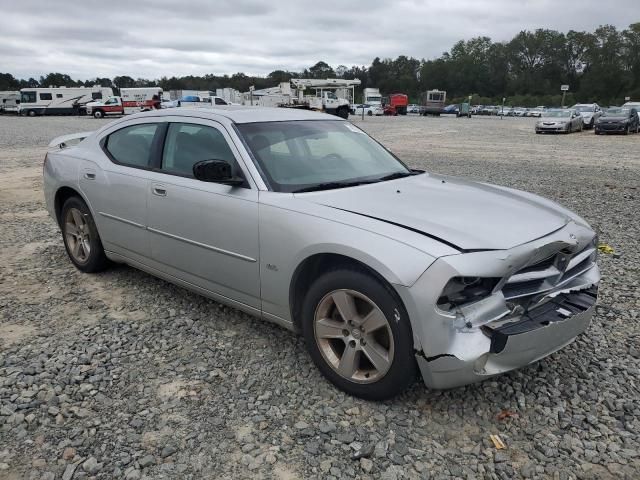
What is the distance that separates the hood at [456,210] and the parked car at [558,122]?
1004 inches

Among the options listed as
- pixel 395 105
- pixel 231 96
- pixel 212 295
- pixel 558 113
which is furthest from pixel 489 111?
pixel 212 295

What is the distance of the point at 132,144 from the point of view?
432 centimetres

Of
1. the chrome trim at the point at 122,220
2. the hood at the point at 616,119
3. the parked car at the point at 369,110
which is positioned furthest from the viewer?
the parked car at the point at 369,110

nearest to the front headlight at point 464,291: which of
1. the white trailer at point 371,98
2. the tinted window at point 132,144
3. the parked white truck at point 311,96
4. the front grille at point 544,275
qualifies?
the front grille at point 544,275

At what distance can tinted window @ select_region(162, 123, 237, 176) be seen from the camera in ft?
11.8

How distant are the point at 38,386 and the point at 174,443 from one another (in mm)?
1068

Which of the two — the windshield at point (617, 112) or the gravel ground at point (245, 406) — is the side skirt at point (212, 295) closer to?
the gravel ground at point (245, 406)

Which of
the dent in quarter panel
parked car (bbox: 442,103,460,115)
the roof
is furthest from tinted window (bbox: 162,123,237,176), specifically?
parked car (bbox: 442,103,460,115)

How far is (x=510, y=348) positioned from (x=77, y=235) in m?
4.09

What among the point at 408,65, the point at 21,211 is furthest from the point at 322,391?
the point at 408,65

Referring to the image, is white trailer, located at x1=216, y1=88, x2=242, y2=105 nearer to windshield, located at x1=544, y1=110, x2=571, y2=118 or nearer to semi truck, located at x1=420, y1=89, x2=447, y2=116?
semi truck, located at x1=420, y1=89, x2=447, y2=116

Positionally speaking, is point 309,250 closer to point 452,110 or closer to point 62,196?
point 62,196

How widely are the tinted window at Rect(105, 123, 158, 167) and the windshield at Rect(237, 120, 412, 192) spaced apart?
0.98m

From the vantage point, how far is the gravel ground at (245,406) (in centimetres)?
240
